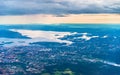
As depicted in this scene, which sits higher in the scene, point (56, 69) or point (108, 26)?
point (108, 26)

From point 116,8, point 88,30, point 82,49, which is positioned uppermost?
point 116,8

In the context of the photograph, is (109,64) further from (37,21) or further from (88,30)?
(37,21)

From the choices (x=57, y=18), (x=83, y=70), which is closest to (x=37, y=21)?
(x=57, y=18)

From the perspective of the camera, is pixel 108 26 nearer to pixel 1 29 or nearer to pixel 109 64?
pixel 109 64

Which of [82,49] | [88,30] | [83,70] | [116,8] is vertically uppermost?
[116,8]

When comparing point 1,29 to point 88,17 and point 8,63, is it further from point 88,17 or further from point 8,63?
point 88,17

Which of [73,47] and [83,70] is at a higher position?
[73,47]

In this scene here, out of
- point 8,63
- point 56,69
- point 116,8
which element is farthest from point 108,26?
point 8,63

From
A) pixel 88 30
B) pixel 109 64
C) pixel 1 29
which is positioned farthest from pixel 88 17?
pixel 1 29
